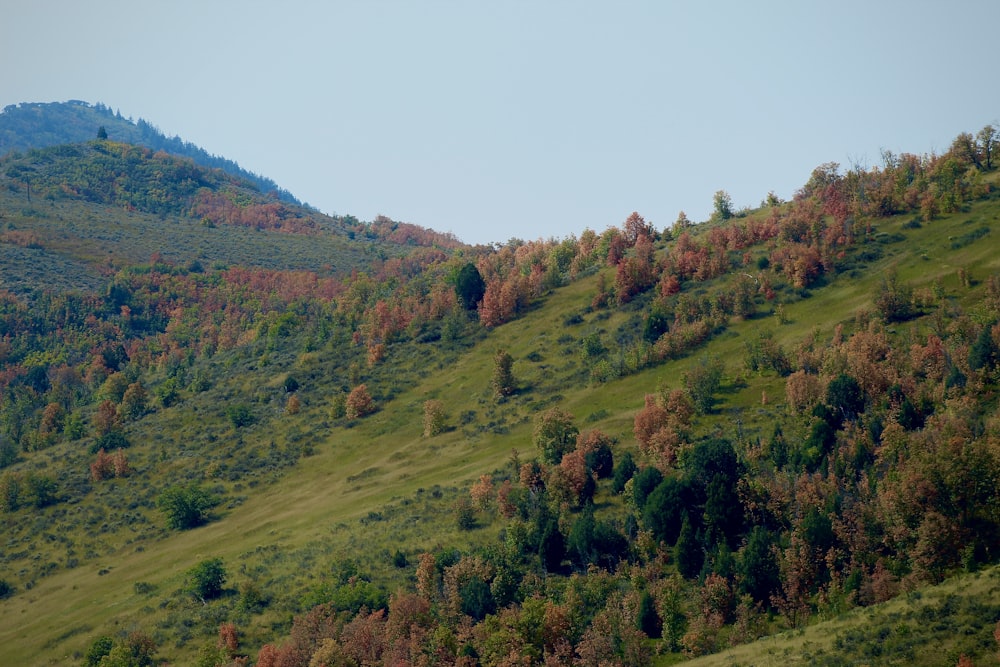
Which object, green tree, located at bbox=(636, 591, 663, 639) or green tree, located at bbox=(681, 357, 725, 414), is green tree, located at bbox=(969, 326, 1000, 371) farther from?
green tree, located at bbox=(636, 591, 663, 639)

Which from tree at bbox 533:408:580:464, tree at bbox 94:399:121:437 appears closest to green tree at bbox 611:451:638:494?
tree at bbox 533:408:580:464

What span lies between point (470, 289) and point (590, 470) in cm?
8932

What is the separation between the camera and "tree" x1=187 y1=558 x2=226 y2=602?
111 meters

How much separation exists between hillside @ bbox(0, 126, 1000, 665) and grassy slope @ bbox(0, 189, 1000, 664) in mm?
571

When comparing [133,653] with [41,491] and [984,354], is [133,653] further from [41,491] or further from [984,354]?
[984,354]

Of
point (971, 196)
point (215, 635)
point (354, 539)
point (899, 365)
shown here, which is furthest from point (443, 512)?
point (971, 196)

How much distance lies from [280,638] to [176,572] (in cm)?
3142

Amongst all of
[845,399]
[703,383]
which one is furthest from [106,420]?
[845,399]

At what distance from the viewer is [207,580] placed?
4370 inches

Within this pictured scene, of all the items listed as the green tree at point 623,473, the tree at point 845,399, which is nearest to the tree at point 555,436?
the green tree at point 623,473

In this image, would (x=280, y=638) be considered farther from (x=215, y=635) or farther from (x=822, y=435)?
(x=822, y=435)

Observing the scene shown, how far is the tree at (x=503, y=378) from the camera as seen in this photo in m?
154

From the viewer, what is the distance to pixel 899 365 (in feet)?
355

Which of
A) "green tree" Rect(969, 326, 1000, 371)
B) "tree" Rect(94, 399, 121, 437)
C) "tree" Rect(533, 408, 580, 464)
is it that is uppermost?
"tree" Rect(94, 399, 121, 437)
